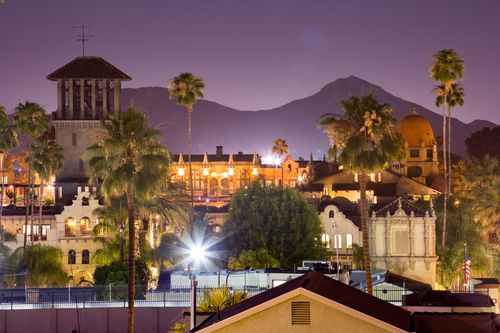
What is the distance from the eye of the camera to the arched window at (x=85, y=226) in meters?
89.1

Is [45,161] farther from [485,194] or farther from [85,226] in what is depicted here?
[485,194]

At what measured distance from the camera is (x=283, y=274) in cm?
5975

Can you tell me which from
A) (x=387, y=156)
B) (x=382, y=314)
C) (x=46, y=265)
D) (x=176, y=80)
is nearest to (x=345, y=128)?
(x=387, y=156)

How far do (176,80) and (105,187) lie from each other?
2101 inches

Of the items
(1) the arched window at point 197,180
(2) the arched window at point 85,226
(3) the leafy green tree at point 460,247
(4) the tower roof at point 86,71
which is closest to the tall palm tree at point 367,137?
(3) the leafy green tree at point 460,247

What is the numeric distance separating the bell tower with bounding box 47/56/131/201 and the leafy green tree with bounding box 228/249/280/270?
118 feet

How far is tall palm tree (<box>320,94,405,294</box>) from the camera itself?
55594 mm

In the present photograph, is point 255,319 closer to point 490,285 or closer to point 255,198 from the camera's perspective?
point 490,285

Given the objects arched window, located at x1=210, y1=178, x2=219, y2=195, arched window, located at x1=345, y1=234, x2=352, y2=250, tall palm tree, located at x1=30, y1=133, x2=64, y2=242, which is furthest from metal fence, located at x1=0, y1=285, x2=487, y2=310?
arched window, located at x1=210, y1=178, x2=219, y2=195

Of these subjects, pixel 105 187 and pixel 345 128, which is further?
pixel 345 128

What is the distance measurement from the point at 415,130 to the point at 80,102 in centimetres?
5991

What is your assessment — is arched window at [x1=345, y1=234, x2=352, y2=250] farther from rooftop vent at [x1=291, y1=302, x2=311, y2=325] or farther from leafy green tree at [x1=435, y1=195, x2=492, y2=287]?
rooftop vent at [x1=291, y1=302, x2=311, y2=325]

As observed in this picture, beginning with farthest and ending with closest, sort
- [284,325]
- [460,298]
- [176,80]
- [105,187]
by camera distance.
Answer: [176,80] < [105,187] < [460,298] < [284,325]

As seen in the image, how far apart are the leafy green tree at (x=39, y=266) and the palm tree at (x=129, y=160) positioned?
29.0 m
